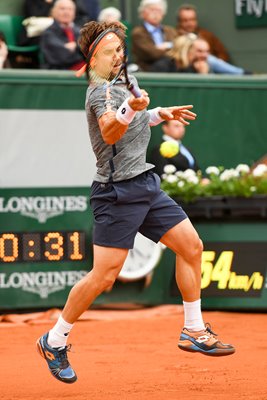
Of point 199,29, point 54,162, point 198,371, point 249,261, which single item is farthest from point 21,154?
point 199,29

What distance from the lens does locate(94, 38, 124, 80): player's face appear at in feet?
18.6

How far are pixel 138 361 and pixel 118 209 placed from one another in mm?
1880

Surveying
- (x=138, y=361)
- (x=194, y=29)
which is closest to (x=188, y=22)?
(x=194, y=29)

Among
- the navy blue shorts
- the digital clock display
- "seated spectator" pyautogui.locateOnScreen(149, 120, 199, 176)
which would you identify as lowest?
the digital clock display

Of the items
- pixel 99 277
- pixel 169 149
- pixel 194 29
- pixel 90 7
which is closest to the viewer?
pixel 99 277

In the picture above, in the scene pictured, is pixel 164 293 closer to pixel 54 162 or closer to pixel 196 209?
pixel 196 209

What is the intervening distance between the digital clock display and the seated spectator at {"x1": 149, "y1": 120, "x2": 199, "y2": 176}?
3.32 ft

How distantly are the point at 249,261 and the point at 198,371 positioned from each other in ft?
9.99

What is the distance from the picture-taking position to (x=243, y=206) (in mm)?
9688

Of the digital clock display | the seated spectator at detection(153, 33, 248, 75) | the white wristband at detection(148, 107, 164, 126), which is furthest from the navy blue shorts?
the seated spectator at detection(153, 33, 248, 75)

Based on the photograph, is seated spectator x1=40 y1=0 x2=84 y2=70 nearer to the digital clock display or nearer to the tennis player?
the digital clock display

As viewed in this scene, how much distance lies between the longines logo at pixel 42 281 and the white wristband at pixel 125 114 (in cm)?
433

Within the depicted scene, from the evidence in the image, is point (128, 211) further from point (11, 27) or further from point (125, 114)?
point (11, 27)

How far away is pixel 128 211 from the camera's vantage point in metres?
5.83
